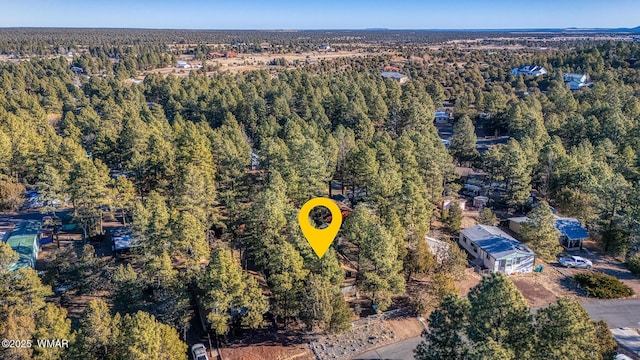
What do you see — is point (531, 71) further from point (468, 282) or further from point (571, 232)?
point (468, 282)

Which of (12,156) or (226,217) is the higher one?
(12,156)

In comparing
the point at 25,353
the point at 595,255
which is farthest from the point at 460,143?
the point at 25,353

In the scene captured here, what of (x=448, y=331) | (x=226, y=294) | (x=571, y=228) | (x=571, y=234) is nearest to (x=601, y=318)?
(x=571, y=234)

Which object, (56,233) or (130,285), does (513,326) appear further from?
(56,233)

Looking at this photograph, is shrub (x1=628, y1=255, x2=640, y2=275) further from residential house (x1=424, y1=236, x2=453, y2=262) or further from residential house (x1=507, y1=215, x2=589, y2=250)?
residential house (x1=424, y1=236, x2=453, y2=262)

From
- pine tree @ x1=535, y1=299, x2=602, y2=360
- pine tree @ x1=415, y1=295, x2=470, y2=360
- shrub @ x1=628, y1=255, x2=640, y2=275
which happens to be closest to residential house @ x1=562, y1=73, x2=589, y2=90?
shrub @ x1=628, y1=255, x2=640, y2=275

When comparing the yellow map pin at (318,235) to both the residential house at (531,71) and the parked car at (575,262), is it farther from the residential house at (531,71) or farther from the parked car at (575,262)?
the residential house at (531,71)
